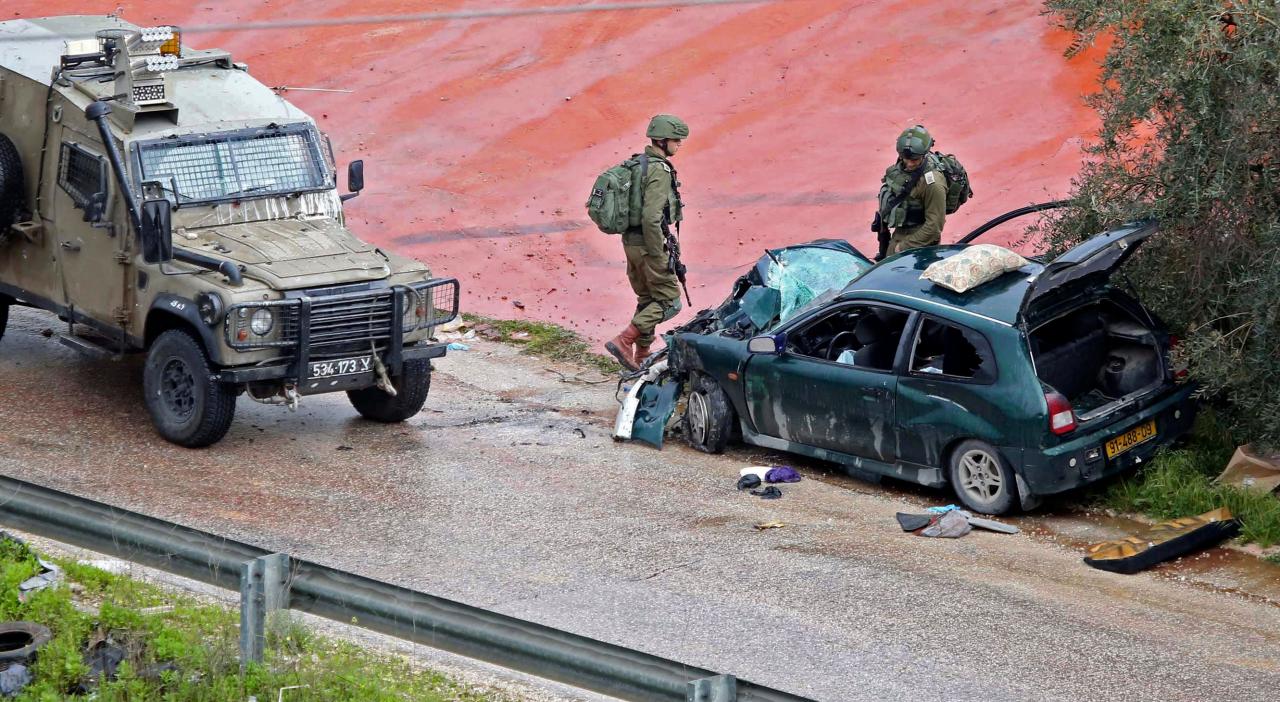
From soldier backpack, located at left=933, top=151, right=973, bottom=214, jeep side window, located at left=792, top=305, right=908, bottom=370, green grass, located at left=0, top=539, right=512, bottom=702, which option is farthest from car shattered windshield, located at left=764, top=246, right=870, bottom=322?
green grass, located at left=0, top=539, right=512, bottom=702

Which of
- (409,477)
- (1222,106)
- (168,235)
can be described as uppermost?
(1222,106)

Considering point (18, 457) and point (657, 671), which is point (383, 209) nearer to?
→ point (18, 457)

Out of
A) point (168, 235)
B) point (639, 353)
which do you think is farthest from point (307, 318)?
point (639, 353)

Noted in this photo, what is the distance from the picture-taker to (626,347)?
13359mm

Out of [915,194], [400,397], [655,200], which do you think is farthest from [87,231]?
[915,194]

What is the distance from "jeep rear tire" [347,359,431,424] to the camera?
1152 centimetres

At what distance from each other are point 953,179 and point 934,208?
0.43 meters

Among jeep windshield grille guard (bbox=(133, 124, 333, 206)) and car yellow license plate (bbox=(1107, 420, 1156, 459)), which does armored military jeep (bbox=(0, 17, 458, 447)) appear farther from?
car yellow license plate (bbox=(1107, 420, 1156, 459))

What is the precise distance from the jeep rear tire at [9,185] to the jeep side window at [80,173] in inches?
14.8

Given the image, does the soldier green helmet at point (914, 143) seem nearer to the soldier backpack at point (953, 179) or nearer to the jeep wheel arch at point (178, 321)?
the soldier backpack at point (953, 179)

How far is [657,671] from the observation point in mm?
5070

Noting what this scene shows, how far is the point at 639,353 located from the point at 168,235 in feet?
15.2

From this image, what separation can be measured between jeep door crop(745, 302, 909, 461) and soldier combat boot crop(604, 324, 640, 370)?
2.49 m

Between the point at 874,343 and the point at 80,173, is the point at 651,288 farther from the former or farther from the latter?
the point at 80,173
